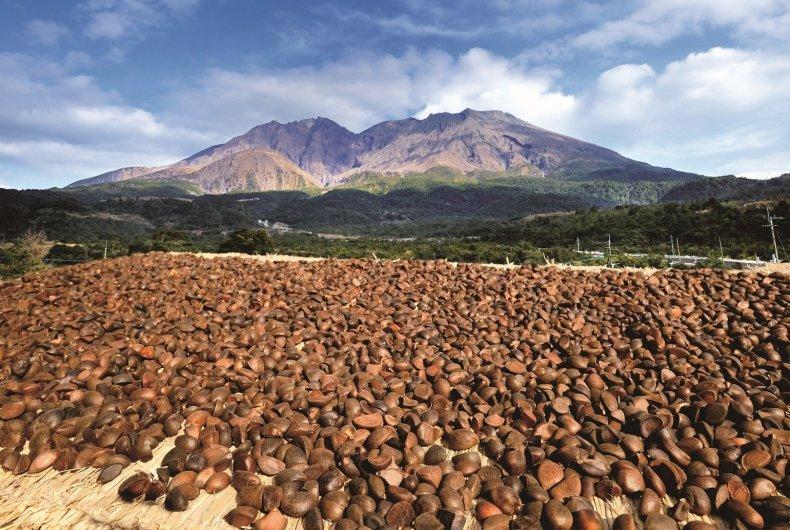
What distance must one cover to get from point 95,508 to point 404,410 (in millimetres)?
2594

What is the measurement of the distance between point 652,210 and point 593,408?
67877 mm

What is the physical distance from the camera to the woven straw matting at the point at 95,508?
2961 mm

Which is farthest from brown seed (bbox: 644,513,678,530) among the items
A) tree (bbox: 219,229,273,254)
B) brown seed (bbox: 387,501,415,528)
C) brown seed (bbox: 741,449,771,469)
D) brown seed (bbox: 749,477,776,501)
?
tree (bbox: 219,229,273,254)

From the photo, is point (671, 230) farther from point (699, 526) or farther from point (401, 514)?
point (401, 514)

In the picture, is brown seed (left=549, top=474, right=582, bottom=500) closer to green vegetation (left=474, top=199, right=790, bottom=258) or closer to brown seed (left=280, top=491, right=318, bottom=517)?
brown seed (left=280, top=491, right=318, bottom=517)

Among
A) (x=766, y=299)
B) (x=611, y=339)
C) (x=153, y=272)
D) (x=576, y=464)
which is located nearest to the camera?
(x=576, y=464)

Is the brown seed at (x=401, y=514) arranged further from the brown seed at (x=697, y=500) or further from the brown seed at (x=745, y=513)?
the brown seed at (x=745, y=513)

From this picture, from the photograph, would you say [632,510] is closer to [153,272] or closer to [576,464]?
[576,464]

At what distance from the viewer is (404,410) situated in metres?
4.12

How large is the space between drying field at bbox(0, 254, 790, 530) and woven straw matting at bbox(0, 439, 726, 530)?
0.01 m

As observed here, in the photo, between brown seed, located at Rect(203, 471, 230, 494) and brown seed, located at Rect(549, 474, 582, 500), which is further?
brown seed, located at Rect(203, 471, 230, 494)

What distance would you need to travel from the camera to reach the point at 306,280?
813cm

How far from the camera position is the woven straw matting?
117 inches

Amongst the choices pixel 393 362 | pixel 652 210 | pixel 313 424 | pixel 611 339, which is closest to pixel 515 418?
pixel 393 362
